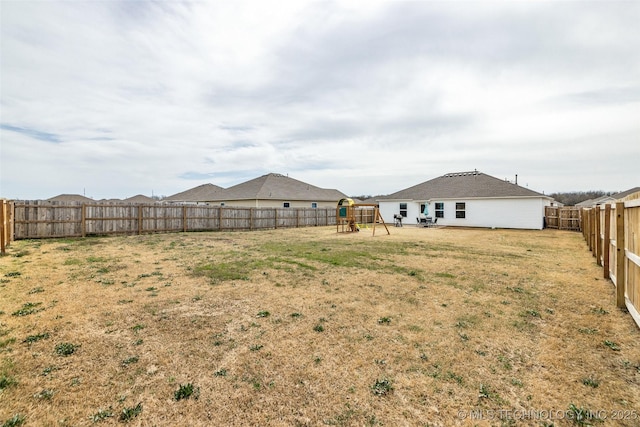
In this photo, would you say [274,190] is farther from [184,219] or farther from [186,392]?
[186,392]

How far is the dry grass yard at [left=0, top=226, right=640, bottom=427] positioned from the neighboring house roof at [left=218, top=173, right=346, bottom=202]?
905 inches

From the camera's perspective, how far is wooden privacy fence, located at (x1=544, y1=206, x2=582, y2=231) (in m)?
21.2

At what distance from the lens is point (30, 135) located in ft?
62.6

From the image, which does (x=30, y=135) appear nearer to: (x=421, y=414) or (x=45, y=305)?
(x=45, y=305)

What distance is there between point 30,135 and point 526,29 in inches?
1122

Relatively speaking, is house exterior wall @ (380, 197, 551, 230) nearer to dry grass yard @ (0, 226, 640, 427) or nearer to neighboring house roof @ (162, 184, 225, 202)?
dry grass yard @ (0, 226, 640, 427)

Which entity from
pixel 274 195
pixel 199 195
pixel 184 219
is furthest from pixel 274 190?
pixel 199 195

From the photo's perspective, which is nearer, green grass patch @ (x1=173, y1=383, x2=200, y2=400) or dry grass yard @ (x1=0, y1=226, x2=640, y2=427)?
dry grass yard @ (x1=0, y1=226, x2=640, y2=427)

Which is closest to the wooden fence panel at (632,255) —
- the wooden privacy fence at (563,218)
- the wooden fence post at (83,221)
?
the wooden fence post at (83,221)

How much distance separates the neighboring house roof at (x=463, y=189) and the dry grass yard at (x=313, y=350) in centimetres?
1803

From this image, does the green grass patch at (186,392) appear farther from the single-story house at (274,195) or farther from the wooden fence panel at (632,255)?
the single-story house at (274,195)

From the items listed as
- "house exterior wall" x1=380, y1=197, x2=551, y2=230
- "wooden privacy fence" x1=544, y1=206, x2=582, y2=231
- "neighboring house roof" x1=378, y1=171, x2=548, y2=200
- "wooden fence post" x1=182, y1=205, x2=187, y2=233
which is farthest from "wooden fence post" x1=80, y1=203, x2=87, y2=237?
"wooden privacy fence" x1=544, y1=206, x2=582, y2=231

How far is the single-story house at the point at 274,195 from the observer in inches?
1163

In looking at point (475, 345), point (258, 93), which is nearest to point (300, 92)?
point (258, 93)
